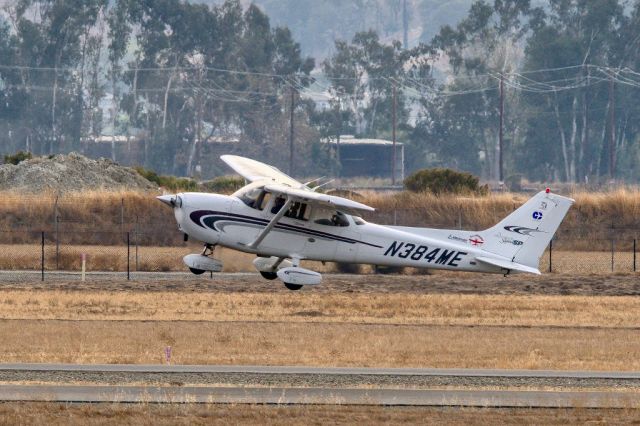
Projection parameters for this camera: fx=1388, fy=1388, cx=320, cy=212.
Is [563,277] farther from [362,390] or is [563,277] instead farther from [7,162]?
[7,162]

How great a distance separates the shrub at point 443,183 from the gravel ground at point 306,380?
43.4 metres

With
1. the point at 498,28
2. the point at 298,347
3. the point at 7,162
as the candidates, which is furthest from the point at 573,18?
the point at 298,347

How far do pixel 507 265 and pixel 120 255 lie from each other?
15930mm

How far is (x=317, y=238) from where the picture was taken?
32.6m

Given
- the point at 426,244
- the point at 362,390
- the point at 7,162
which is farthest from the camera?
the point at 7,162

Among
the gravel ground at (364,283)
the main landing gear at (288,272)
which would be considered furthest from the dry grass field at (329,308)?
the gravel ground at (364,283)

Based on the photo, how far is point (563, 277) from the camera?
3944cm

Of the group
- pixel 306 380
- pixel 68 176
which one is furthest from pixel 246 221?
pixel 68 176

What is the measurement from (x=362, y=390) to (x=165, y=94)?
382 ft

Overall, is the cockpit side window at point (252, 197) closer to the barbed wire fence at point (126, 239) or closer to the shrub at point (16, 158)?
the barbed wire fence at point (126, 239)

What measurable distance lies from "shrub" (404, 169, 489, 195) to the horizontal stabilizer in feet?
99.8

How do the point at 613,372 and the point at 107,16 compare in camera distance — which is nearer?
the point at 613,372

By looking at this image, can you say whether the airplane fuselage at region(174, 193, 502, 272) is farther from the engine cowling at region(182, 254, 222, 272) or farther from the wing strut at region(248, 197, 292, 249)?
the engine cowling at region(182, 254, 222, 272)

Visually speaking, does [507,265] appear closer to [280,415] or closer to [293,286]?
[293,286]
